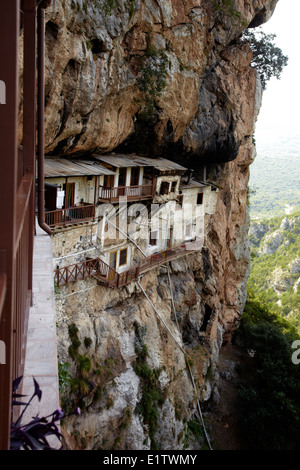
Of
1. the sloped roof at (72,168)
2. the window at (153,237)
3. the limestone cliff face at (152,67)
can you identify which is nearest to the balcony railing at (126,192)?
the sloped roof at (72,168)

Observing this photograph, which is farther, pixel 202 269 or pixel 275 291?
pixel 275 291

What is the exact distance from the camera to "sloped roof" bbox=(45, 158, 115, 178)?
1441cm

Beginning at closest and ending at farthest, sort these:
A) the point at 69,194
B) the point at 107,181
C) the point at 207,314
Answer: the point at 69,194 < the point at 107,181 < the point at 207,314

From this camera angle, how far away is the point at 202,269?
27.2 metres

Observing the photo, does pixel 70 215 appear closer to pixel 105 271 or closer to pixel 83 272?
pixel 83 272

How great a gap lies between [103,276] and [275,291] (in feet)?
202

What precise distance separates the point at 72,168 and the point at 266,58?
80.8 ft

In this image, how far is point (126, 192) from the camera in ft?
64.3

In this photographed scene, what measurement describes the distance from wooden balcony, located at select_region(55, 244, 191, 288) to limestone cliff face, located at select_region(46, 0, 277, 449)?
1.86 ft

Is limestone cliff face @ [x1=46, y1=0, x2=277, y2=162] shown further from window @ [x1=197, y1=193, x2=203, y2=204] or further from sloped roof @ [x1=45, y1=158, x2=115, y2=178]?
window @ [x1=197, y1=193, x2=203, y2=204]

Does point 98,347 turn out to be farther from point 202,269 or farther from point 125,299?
point 202,269

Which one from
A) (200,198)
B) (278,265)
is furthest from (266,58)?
(278,265)

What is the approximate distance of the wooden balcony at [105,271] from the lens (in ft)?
50.8

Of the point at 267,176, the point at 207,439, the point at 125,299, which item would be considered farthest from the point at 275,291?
the point at 267,176
